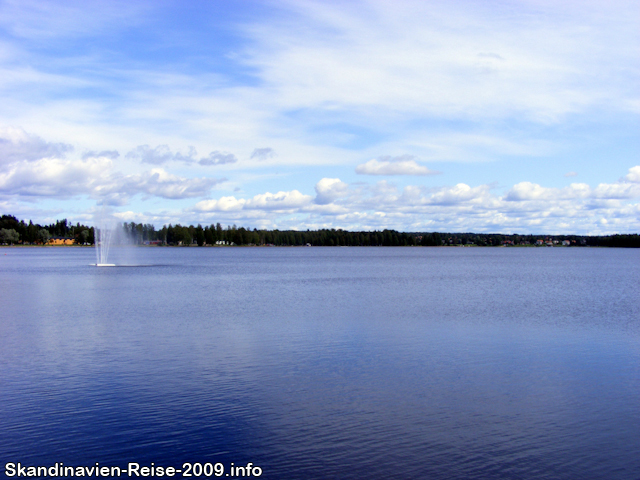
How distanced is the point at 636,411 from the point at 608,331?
13494 mm

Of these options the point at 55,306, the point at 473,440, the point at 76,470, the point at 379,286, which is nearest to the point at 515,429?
the point at 473,440

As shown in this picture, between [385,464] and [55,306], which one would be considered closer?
[385,464]

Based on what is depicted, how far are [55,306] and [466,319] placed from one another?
25.4 m

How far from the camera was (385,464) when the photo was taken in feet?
36.2

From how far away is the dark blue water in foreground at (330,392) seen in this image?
11422 millimetres

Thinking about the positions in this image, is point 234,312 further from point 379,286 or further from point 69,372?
point 379,286

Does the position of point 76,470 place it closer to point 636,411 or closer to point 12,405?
point 12,405

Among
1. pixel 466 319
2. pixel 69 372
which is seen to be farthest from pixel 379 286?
pixel 69 372

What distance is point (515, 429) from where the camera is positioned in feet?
42.4

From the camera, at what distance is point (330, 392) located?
51.7ft

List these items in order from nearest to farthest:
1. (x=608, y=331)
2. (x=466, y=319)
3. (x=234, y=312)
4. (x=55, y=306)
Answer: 1. (x=608, y=331)
2. (x=466, y=319)
3. (x=234, y=312)
4. (x=55, y=306)

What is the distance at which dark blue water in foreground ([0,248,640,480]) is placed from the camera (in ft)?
37.5

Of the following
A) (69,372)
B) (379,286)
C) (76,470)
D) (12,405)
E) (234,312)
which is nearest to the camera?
(76,470)

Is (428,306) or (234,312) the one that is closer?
(234,312)
